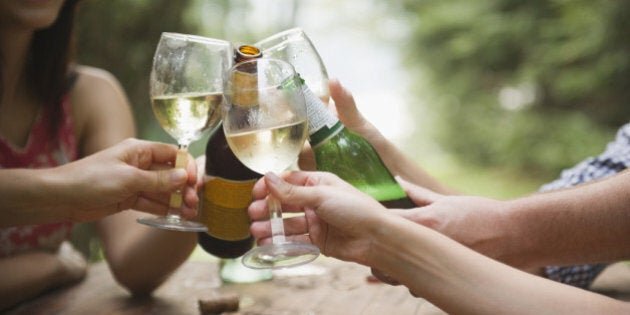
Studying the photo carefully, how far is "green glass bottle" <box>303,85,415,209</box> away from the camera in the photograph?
147 centimetres

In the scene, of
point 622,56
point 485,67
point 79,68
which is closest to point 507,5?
point 485,67

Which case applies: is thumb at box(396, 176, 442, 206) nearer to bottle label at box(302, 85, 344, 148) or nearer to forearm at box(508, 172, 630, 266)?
forearm at box(508, 172, 630, 266)

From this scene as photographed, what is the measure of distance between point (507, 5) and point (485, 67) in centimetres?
67

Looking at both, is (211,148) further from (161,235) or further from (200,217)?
(161,235)

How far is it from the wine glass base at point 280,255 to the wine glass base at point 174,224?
261 millimetres

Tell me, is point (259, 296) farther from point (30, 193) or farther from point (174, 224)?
point (30, 193)

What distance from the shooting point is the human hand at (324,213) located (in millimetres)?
1189

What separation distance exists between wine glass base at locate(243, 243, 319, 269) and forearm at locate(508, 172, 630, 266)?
0.66m

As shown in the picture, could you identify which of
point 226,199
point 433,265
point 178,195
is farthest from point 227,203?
point 433,265

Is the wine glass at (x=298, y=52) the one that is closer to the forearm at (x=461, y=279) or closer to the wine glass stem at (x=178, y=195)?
the wine glass stem at (x=178, y=195)

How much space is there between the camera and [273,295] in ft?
5.71

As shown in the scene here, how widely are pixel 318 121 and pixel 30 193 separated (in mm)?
740

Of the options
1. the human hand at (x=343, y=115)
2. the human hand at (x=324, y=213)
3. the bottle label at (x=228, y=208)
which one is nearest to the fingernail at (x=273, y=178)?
the human hand at (x=324, y=213)

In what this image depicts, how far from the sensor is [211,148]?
1743 millimetres
